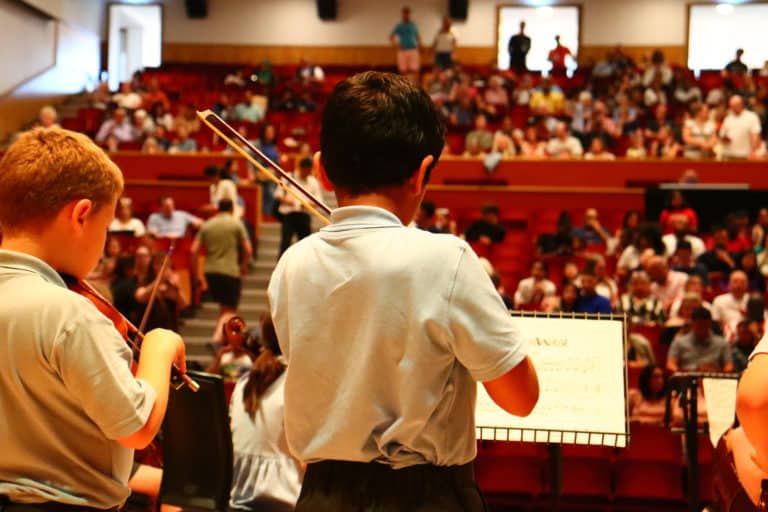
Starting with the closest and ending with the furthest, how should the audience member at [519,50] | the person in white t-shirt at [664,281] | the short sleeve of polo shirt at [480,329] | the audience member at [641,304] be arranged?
1. the short sleeve of polo shirt at [480,329]
2. the audience member at [641,304]
3. the person in white t-shirt at [664,281]
4. the audience member at [519,50]

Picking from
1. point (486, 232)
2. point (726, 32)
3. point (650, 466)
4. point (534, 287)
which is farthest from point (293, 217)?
point (726, 32)

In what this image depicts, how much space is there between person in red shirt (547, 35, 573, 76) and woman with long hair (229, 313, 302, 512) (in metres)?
15.9

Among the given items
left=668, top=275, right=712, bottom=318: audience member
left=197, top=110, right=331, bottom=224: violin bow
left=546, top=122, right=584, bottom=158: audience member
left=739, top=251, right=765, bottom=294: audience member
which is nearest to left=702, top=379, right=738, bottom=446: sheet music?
left=197, top=110, right=331, bottom=224: violin bow

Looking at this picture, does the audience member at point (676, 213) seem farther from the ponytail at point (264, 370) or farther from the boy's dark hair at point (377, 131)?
the boy's dark hair at point (377, 131)

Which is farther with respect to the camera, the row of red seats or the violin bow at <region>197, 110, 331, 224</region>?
the row of red seats

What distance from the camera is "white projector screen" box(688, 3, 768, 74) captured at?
2000cm

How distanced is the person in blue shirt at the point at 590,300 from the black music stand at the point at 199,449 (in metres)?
5.55

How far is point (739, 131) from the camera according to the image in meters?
14.4

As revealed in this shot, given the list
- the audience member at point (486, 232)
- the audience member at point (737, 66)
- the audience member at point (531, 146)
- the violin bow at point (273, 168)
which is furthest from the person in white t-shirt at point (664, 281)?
the audience member at point (737, 66)

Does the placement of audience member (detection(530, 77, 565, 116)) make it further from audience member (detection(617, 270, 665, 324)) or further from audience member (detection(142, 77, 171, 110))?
audience member (detection(617, 270, 665, 324))

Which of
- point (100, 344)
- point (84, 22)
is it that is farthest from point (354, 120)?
point (84, 22)

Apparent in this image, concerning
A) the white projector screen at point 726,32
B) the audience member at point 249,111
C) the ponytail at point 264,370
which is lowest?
the ponytail at point 264,370

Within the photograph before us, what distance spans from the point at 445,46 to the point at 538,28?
2.82 metres

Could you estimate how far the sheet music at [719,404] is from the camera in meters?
3.69
